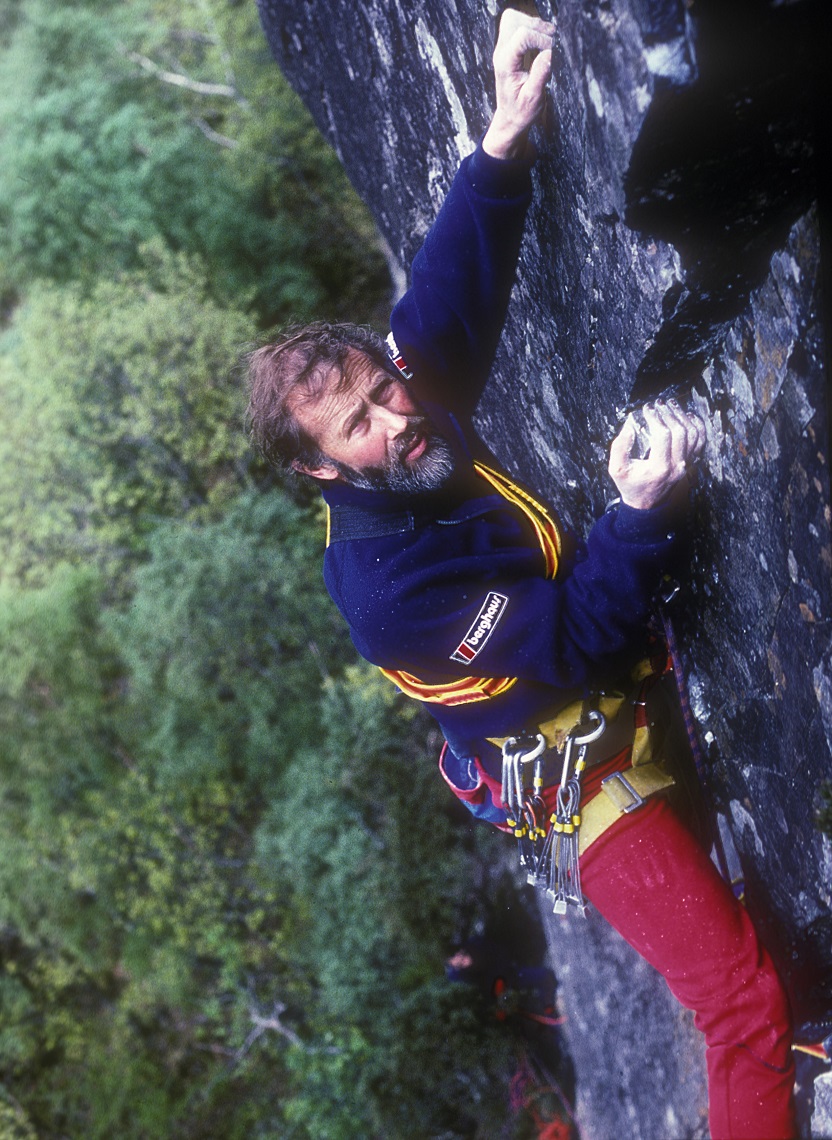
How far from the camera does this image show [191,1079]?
12.4 meters

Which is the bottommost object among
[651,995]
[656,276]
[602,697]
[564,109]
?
[651,995]

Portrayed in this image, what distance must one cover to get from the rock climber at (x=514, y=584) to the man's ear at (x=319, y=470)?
0.04ft

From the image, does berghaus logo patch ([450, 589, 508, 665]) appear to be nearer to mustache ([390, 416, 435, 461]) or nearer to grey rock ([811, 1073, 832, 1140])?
mustache ([390, 416, 435, 461])

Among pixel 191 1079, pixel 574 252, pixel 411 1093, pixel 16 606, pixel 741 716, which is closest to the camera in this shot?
pixel 574 252

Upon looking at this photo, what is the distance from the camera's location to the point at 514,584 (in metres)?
2.26

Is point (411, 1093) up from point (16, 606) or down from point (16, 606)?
down

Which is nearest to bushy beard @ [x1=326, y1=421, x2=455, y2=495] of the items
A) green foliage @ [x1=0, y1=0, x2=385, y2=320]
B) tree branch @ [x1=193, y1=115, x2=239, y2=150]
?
green foliage @ [x1=0, y1=0, x2=385, y2=320]

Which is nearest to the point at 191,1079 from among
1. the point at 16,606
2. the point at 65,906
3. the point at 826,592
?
the point at 65,906

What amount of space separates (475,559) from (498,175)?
1103 millimetres

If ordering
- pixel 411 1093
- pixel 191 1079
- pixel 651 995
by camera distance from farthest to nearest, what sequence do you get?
pixel 191 1079, pixel 411 1093, pixel 651 995

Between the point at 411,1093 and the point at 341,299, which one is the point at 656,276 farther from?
the point at 341,299

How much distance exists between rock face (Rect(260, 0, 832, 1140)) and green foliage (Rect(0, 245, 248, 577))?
9669 mm

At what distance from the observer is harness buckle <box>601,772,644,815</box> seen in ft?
9.02

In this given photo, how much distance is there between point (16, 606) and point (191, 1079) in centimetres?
779
